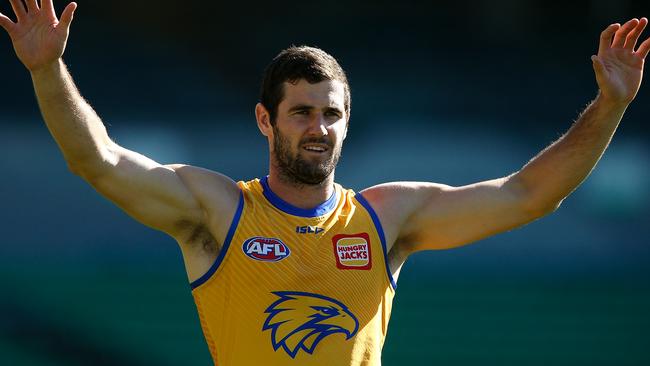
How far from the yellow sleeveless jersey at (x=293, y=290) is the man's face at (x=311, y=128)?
171 millimetres

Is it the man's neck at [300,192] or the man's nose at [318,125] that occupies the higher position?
the man's nose at [318,125]

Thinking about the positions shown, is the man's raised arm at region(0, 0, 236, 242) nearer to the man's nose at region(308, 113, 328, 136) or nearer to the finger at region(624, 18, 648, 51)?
the man's nose at region(308, 113, 328, 136)

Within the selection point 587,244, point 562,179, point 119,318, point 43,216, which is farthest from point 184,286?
point 562,179

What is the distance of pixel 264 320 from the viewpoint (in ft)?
10.3

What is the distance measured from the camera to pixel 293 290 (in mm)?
3201

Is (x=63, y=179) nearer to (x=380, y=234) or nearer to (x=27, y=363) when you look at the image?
(x=27, y=363)

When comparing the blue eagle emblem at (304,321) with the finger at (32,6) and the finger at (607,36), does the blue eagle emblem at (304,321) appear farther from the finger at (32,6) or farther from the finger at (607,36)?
the finger at (607,36)

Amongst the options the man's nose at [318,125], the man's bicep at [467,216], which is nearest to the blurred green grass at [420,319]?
the man's bicep at [467,216]

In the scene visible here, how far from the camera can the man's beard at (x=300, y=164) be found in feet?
10.9

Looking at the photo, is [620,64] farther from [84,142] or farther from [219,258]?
[84,142]

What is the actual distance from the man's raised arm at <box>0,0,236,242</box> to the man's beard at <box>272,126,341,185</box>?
1.22 ft

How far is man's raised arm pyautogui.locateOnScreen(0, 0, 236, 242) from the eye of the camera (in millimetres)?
2891

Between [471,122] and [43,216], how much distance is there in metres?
3.14

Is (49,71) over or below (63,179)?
below
